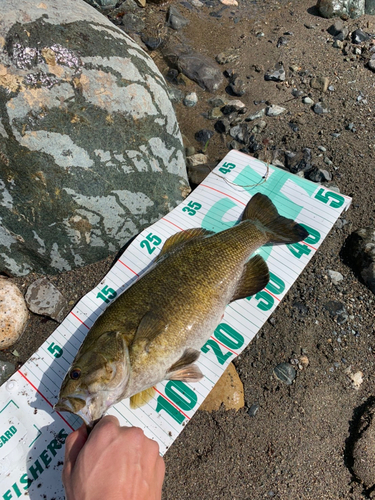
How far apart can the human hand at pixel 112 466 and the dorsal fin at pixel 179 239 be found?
1441mm

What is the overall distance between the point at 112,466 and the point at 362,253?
2.92 meters

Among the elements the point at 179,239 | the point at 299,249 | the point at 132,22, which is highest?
the point at 132,22

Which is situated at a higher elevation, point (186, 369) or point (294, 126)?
point (294, 126)

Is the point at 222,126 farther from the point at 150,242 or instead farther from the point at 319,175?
the point at 150,242

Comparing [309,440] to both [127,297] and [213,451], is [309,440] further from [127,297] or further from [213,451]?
[127,297]

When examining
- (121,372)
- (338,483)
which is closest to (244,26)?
(121,372)

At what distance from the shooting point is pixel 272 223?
353 centimetres

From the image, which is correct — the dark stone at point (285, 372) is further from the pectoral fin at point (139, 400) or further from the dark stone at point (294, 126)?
the dark stone at point (294, 126)

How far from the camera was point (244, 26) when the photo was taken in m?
6.18

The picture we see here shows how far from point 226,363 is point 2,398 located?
196cm

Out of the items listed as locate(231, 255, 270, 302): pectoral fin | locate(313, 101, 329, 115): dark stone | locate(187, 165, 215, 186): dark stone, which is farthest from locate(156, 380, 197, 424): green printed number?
locate(313, 101, 329, 115): dark stone

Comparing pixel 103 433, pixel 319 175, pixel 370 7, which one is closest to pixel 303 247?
pixel 319 175

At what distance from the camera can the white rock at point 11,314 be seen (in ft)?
11.3

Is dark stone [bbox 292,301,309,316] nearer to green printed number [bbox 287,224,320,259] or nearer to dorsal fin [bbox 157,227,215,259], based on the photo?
green printed number [bbox 287,224,320,259]
